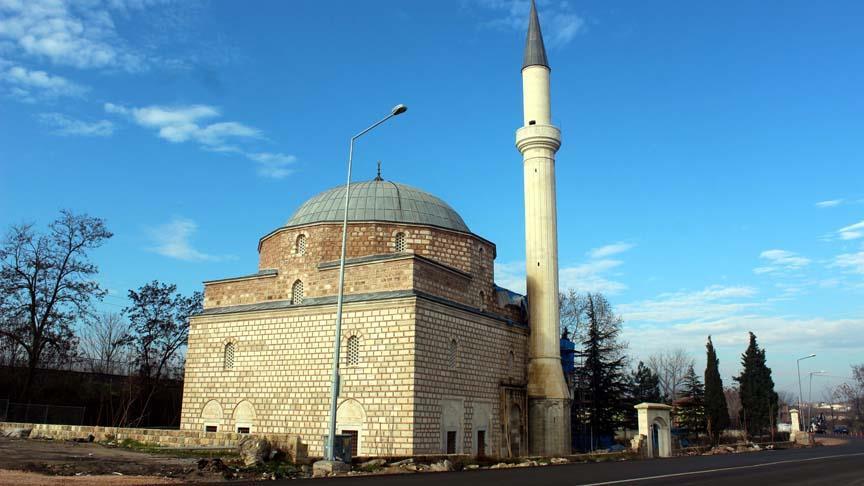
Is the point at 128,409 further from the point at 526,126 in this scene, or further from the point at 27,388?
the point at 526,126

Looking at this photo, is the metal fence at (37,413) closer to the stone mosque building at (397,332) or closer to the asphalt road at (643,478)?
the stone mosque building at (397,332)

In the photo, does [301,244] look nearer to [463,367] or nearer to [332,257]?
[332,257]

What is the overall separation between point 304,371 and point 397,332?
3.68 m

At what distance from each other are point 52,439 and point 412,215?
43.7 ft

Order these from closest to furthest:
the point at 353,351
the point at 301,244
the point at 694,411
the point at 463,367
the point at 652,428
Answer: the point at 353,351, the point at 463,367, the point at 301,244, the point at 652,428, the point at 694,411

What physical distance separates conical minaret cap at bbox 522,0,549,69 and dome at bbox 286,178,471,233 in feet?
22.4

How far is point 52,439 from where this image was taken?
19.5m

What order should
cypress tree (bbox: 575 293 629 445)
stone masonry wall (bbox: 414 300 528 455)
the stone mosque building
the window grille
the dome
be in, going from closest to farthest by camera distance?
stone masonry wall (bbox: 414 300 528 455)
the stone mosque building
the window grille
the dome
cypress tree (bbox: 575 293 629 445)

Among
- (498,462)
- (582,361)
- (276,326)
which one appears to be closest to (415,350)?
(498,462)

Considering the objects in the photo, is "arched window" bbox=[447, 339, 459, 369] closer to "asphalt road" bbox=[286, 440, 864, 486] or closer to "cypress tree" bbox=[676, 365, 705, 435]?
"asphalt road" bbox=[286, 440, 864, 486]

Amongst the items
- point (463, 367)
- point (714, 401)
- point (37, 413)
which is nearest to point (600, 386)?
point (714, 401)

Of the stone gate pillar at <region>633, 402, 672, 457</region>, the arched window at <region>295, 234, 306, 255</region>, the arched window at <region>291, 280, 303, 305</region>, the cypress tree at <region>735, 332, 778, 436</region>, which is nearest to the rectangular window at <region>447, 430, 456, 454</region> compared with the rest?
the arched window at <region>291, 280, 303, 305</region>

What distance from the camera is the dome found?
23625mm

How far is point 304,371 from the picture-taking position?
20.4m
